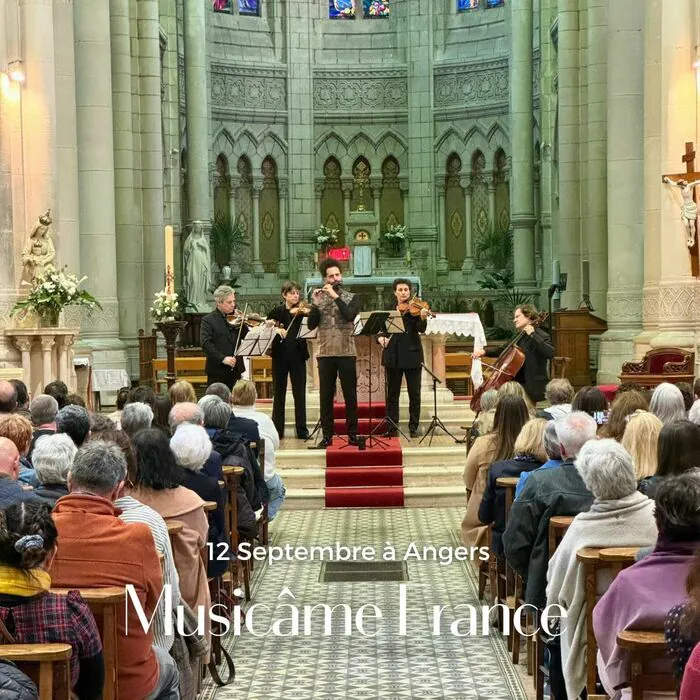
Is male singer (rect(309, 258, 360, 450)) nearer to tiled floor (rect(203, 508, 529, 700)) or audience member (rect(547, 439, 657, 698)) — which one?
tiled floor (rect(203, 508, 529, 700))

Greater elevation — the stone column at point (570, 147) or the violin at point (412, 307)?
the stone column at point (570, 147)

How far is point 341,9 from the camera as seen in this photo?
32469 mm

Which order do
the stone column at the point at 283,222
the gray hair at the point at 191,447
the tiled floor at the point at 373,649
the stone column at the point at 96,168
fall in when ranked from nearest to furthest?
the tiled floor at the point at 373,649
the gray hair at the point at 191,447
the stone column at the point at 96,168
the stone column at the point at 283,222

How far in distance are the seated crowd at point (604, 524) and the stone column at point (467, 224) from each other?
73.6ft

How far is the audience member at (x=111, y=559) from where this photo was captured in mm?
4965

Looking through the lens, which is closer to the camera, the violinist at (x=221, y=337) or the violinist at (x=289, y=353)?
the violinist at (x=221, y=337)

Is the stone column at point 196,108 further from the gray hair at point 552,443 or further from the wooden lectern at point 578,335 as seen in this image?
the gray hair at point 552,443

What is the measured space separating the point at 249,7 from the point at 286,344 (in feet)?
61.8

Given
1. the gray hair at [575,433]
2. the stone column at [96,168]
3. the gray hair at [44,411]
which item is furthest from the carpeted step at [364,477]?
the stone column at [96,168]

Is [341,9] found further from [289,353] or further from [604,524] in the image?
[604,524]

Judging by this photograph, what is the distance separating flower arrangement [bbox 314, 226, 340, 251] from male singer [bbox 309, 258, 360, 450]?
46.7 feet

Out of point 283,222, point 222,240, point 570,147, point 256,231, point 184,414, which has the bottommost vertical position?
point 184,414

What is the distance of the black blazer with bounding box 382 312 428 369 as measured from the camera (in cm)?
1463

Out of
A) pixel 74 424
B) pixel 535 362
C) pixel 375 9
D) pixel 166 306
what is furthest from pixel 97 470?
pixel 375 9
